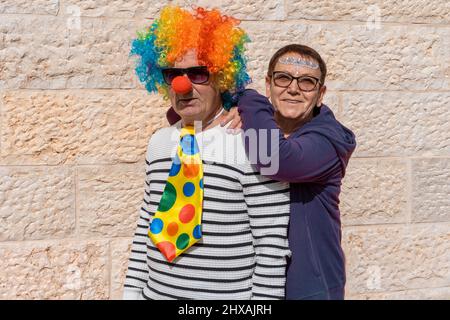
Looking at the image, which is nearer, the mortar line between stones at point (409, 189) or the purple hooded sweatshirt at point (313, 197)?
the purple hooded sweatshirt at point (313, 197)

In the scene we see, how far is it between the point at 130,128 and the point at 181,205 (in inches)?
42.2

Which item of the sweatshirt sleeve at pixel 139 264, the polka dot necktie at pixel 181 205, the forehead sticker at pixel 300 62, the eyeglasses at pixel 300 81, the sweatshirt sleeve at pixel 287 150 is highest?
the forehead sticker at pixel 300 62

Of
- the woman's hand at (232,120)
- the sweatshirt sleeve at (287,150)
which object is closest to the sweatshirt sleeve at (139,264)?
the woman's hand at (232,120)

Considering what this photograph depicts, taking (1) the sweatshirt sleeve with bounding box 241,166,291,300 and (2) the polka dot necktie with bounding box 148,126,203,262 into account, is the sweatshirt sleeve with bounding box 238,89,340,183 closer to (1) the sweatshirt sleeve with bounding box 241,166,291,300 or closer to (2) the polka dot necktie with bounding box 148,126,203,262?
(1) the sweatshirt sleeve with bounding box 241,166,291,300

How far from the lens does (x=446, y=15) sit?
349cm

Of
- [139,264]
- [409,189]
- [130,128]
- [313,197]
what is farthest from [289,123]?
[409,189]

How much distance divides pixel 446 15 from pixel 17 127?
2538 millimetres

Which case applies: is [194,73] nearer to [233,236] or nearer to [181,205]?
[181,205]

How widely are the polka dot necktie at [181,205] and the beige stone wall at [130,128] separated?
975 millimetres

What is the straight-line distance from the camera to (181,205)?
2.12 metres

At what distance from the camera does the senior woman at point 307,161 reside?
6.64 ft

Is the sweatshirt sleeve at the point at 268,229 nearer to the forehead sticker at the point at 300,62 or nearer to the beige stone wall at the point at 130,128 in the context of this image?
the forehead sticker at the point at 300,62

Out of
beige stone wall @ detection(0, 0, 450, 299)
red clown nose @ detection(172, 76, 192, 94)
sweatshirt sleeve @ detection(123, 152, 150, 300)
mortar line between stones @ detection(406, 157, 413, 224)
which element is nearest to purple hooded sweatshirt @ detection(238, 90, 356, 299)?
red clown nose @ detection(172, 76, 192, 94)
